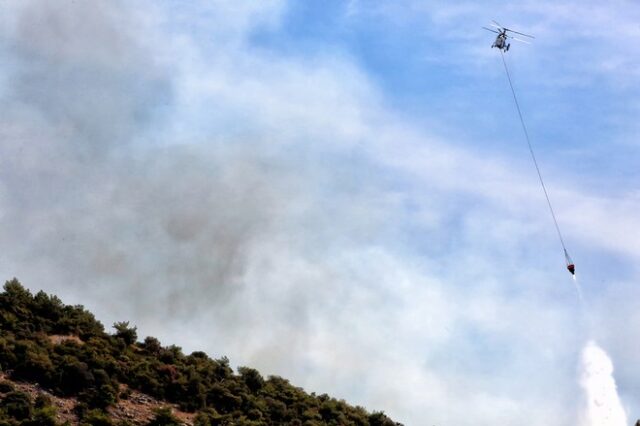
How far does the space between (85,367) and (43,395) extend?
16.9ft

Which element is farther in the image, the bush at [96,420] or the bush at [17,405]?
the bush at [96,420]

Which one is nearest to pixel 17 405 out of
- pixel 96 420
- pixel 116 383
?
pixel 96 420

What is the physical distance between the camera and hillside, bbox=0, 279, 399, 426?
70500mm

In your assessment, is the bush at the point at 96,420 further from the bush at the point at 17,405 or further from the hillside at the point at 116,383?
the bush at the point at 17,405

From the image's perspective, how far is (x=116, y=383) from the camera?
75188 mm

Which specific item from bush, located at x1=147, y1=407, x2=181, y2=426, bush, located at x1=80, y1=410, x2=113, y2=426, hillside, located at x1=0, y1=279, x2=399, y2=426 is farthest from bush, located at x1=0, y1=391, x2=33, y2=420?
bush, located at x1=147, y1=407, x2=181, y2=426

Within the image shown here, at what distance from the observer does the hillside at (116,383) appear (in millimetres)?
70500

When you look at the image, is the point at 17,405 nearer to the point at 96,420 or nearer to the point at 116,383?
the point at 96,420

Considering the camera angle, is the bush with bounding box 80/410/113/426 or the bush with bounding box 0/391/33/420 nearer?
the bush with bounding box 0/391/33/420

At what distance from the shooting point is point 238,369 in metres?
89.1

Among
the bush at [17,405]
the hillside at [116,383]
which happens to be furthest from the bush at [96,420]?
the bush at [17,405]

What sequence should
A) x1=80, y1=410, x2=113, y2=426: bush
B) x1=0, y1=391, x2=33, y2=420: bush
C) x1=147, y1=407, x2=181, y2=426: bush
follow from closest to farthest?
1. x1=0, y1=391, x2=33, y2=420: bush
2. x1=80, y1=410, x2=113, y2=426: bush
3. x1=147, y1=407, x2=181, y2=426: bush

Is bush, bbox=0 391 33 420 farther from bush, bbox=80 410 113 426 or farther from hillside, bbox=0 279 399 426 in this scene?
bush, bbox=80 410 113 426

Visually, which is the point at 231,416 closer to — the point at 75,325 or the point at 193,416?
the point at 193,416
